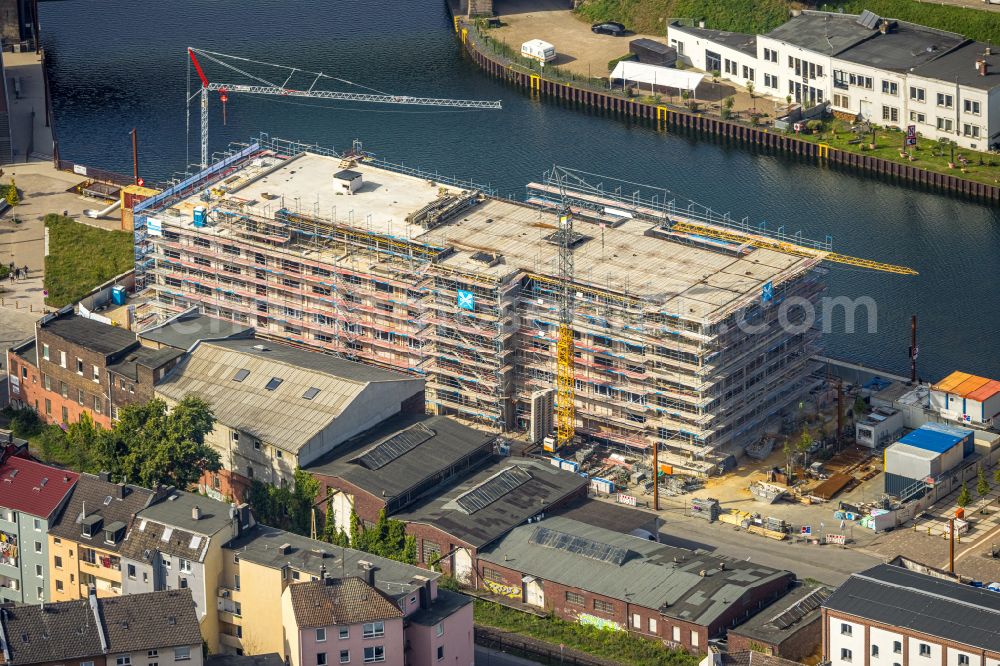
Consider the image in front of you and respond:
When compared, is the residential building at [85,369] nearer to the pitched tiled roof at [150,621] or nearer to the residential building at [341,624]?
the pitched tiled roof at [150,621]

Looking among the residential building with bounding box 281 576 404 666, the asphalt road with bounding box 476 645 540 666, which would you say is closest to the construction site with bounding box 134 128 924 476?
the asphalt road with bounding box 476 645 540 666

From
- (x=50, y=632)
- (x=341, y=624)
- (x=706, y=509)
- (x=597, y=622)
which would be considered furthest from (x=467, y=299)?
(x=50, y=632)

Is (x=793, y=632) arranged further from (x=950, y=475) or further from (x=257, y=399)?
(x=257, y=399)

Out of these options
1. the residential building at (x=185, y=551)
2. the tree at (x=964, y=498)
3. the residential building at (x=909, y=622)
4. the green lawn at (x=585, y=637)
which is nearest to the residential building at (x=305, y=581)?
the residential building at (x=185, y=551)

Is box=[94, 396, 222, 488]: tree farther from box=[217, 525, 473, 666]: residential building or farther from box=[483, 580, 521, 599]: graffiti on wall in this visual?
box=[483, 580, 521, 599]: graffiti on wall

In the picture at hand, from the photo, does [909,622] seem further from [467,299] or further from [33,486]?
[33,486]

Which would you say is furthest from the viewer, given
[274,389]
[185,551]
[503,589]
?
[274,389]
